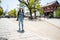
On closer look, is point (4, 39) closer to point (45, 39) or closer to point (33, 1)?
point (45, 39)

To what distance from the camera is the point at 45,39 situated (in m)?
10.6

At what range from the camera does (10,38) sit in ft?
35.3

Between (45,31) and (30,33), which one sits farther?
(45,31)

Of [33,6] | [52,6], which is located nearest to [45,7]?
[52,6]

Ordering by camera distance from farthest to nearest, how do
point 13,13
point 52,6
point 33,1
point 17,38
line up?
point 13,13 → point 52,6 → point 33,1 → point 17,38

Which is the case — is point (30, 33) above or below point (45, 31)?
above

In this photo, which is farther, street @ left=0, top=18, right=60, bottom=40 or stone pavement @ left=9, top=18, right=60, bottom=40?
stone pavement @ left=9, top=18, right=60, bottom=40

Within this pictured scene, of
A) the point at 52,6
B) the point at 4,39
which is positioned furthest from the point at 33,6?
the point at 4,39

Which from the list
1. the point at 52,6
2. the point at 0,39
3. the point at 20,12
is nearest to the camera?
the point at 0,39

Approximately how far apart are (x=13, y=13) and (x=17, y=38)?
3716 inches

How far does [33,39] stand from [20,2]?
103ft

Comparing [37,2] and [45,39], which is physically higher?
[37,2]

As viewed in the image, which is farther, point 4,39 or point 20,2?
point 20,2

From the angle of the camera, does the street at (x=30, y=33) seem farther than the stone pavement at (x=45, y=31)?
No
